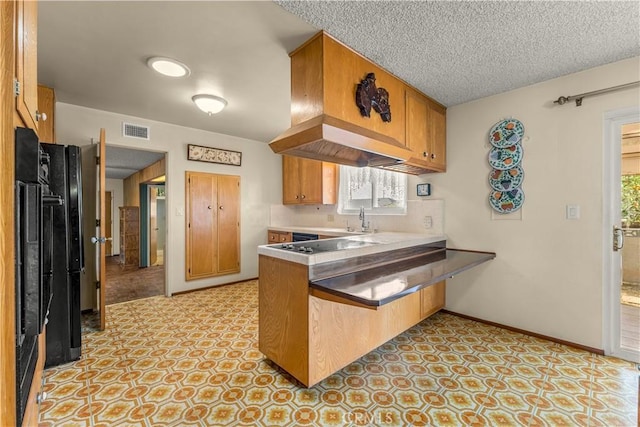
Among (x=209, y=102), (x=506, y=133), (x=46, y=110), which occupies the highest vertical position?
(x=209, y=102)

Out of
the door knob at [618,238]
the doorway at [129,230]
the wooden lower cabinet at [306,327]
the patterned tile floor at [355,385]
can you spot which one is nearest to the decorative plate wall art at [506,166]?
the door knob at [618,238]

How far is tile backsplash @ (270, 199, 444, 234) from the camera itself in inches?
128

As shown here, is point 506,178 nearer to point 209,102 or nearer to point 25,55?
point 209,102

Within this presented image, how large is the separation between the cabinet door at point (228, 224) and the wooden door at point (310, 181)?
108cm

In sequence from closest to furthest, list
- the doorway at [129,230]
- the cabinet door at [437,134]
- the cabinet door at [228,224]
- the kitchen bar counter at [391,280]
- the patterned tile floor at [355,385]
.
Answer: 1. the kitchen bar counter at [391,280]
2. the patterned tile floor at [355,385]
3. the cabinet door at [437,134]
4. the doorway at [129,230]
5. the cabinet door at [228,224]

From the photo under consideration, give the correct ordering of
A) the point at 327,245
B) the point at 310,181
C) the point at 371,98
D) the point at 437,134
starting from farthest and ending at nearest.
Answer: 1. the point at 310,181
2. the point at 437,134
3. the point at 327,245
4. the point at 371,98

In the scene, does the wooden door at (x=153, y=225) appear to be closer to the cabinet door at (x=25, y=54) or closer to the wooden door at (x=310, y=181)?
the wooden door at (x=310, y=181)

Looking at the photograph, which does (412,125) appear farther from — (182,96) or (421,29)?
(182,96)

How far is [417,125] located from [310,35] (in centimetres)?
138

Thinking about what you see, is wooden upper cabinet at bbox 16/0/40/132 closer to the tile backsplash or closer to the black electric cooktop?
the black electric cooktop

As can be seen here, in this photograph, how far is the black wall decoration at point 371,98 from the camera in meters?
2.06

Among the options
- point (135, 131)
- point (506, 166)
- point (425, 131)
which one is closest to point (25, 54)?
point (425, 131)

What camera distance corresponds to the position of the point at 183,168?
4.02m

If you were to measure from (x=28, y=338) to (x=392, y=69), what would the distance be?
8.88 ft
